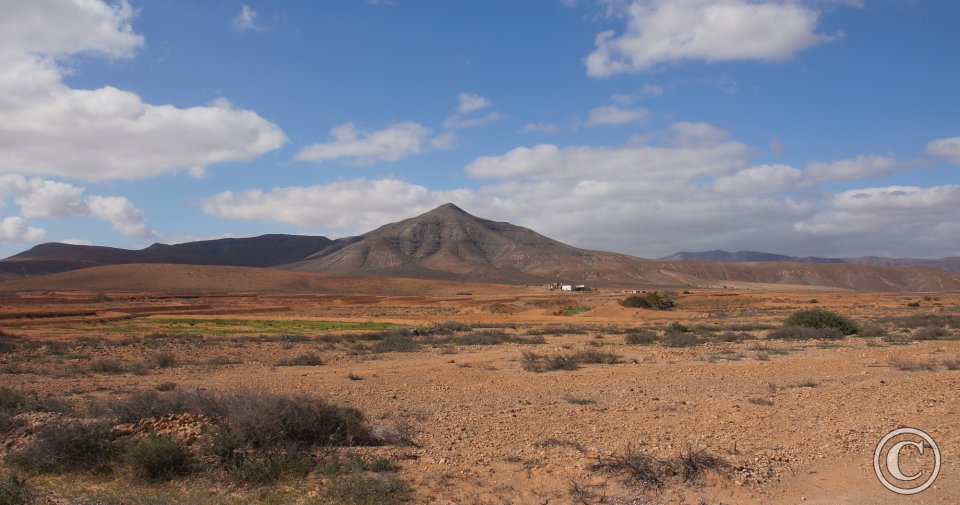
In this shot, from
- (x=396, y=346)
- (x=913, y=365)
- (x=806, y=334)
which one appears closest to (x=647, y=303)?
(x=806, y=334)

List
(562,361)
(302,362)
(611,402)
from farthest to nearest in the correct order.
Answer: (302,362), (562,361), (611,402)

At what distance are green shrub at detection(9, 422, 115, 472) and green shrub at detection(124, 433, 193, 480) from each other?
0.64 metres

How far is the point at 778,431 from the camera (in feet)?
34.8

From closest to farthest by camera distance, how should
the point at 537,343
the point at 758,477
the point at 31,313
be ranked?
1. the point at 758,477
2. the point at 537,343
3. the point at 31,313

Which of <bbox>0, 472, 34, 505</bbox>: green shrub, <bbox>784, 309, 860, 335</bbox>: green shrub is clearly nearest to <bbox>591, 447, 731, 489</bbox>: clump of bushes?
<bbox>0, 472, 34, 505</bbox>: green shrub

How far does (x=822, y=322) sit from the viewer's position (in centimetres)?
3356

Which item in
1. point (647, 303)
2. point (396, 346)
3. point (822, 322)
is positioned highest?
point (822, 322)

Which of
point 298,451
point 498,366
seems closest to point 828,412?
point 298,451

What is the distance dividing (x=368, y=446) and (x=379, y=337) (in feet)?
82.8

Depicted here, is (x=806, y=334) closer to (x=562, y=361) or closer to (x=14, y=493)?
(x=562, y=361)

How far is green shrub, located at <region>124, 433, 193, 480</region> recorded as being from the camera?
336 inches

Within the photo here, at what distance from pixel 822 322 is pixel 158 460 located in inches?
1303

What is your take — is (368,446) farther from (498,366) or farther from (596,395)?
(498,366)

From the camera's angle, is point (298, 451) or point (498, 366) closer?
point (298, 451)
